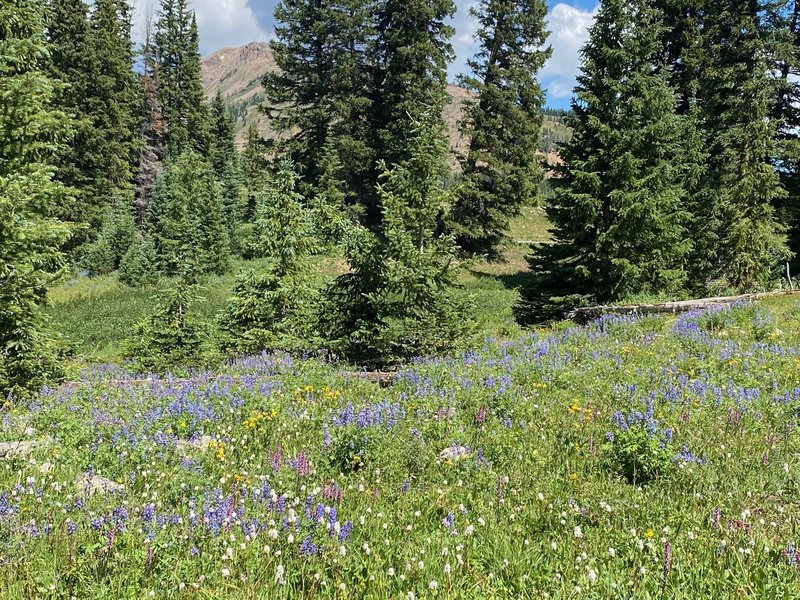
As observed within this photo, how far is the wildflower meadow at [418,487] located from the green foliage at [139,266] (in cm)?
2918

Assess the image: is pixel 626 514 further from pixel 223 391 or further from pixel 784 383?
pixel 223 391

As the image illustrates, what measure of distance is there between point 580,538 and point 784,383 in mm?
5073

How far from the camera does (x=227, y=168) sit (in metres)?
50.6

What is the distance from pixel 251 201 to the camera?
50062 mm

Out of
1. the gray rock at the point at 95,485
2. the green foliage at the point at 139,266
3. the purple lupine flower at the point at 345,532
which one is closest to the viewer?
the purple lupine flower at the point at 345,532

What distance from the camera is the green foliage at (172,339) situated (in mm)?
12578

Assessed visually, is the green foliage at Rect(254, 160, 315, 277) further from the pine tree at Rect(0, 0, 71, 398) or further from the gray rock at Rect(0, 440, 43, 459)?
the gray rock at Rect(0, 440, 43, 459)

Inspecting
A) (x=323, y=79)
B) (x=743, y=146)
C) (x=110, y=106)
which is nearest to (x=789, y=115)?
(x=743, y=146)

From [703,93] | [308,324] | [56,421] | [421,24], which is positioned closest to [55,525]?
[56,421]

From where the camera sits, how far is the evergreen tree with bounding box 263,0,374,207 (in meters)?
40.9

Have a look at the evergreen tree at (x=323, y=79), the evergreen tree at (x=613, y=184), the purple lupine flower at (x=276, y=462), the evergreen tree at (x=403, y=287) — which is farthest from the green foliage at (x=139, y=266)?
the purple lupine flower at (x=276, y=462)

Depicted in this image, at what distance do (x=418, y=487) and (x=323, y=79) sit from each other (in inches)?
1662

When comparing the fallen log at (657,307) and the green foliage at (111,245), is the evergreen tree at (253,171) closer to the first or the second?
the green foliage at (111,245)

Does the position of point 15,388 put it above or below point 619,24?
below
